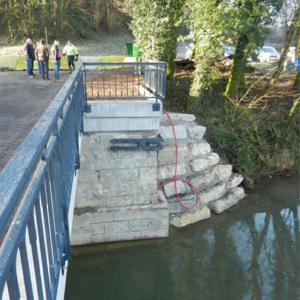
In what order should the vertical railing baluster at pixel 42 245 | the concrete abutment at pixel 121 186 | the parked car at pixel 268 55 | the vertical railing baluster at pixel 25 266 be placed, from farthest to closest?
the parked car at pixel 268 55 < the concrete abutment at pixel 121 186 < the vertical railing baluster at pixel 42 245 < the vertical railing baluster at pixel 25 266

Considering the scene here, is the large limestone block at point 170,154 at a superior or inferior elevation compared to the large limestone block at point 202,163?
superior

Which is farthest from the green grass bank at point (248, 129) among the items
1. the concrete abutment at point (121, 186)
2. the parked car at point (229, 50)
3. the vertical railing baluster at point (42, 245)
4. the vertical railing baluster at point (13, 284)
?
the vertical railing baluster at point (13, 284)

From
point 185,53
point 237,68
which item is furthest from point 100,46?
point 237,68

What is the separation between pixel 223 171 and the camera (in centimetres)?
1090

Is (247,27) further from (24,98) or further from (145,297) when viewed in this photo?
(145,297)

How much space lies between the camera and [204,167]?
10344 millimetres

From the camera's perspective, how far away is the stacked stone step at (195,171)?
9742 millimetres

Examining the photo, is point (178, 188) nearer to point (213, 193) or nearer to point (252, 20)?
point (213, 193)

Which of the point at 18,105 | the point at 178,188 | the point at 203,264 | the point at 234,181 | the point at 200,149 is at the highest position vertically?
the point at 18,105

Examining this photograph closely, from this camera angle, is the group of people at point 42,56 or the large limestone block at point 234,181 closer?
the large limestone block at point 234,181

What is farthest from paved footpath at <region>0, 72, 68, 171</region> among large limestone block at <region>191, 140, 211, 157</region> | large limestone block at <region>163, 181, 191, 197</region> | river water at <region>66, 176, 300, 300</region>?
large limestone block at <region>191, 140, 211, 157</region>

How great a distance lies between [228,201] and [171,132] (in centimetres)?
280

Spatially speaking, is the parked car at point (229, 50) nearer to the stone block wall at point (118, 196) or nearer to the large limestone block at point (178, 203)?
the large limestone block at point (178, 203)

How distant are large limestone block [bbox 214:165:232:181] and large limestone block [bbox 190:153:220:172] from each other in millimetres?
232
